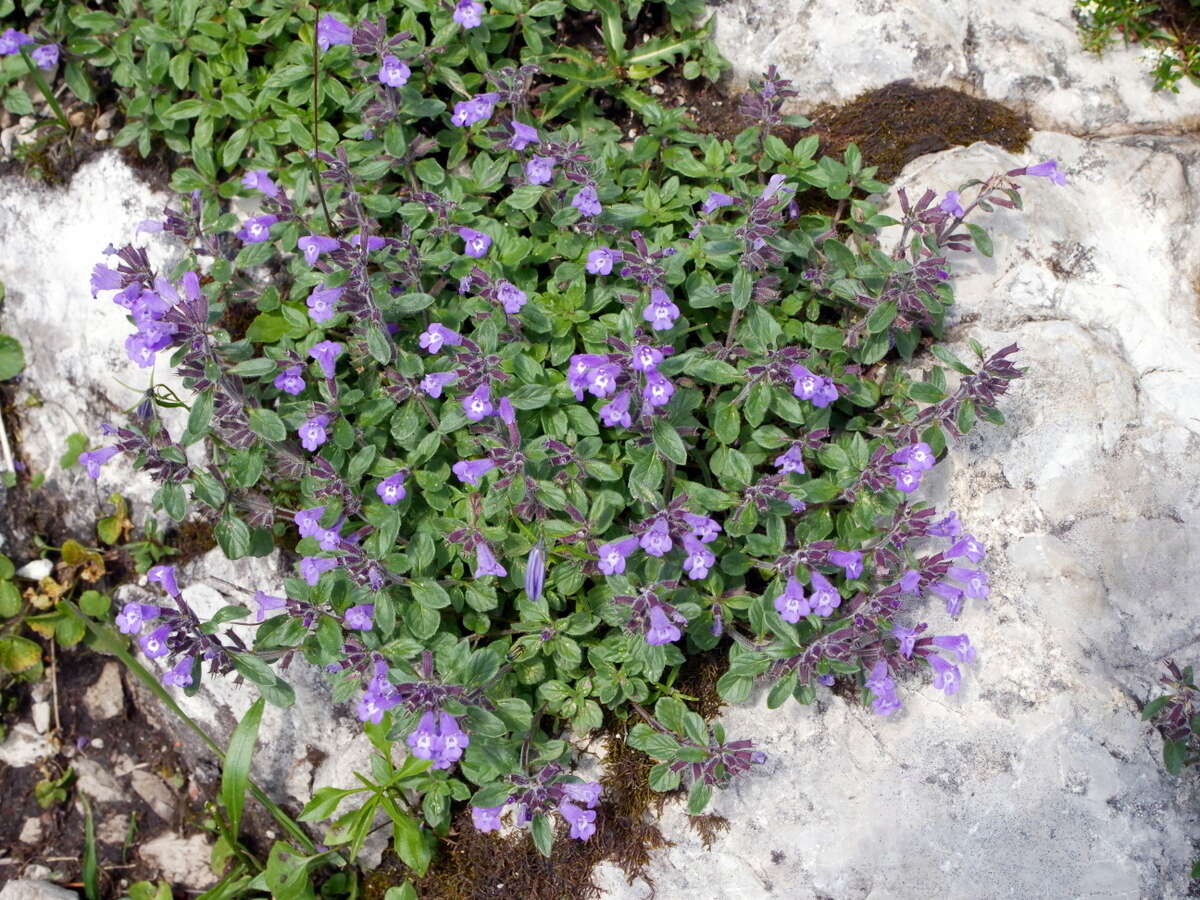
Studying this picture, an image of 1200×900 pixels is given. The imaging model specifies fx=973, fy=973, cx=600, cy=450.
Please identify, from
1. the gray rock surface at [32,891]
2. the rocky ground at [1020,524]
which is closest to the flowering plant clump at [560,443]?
the rocky ground at [1020,524]

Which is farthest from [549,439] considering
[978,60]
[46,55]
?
[46,55]

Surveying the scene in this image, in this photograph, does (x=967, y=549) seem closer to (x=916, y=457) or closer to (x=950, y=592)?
(x=950, y=592)

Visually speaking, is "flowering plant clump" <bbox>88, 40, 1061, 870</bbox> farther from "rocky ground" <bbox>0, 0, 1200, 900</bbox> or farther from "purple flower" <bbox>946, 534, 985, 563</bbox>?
"rocky ground" <bbox>0, 0, 1200, 900</bbox>

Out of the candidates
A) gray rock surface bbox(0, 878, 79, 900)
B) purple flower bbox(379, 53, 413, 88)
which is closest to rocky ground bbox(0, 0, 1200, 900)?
gray rock surface bbox(0, 878, 79, 900)

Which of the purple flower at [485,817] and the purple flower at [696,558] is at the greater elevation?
the purple flower at [696,558]

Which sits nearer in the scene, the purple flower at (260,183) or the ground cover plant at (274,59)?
the purple flower at (260,183)

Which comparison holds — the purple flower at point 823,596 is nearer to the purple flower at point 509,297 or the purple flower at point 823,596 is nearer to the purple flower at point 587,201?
the purple flower at point 509,297

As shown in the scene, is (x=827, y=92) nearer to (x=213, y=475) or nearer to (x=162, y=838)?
(x=213, y=475)
